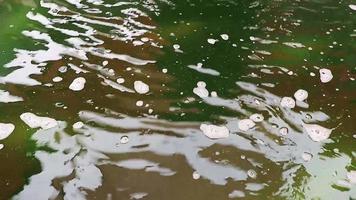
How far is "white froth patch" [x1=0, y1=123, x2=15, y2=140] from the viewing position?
363 cm

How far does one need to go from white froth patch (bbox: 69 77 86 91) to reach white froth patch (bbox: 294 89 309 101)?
2.06 m

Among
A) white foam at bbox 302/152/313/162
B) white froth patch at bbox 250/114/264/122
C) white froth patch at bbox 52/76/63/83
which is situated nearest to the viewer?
white foam at bbox 302/152/313/162

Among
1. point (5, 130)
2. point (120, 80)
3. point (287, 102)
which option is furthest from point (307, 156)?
point (5, 130)

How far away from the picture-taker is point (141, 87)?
4.13m

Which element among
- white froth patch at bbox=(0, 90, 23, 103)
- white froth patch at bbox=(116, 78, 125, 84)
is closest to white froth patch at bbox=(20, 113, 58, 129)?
white froth patch at bbox=(0, 90, 23, 103)

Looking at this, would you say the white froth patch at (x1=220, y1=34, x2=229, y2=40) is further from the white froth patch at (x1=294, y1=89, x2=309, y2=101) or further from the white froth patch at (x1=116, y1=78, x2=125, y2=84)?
the white froth patch at (x1=116, y1=78, x2=125, y2=84)

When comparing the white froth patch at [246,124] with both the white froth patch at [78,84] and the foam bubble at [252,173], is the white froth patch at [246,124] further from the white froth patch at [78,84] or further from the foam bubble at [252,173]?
the white froth patch at [78,84]

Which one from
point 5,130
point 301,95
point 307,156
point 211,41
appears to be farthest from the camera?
point 211,41

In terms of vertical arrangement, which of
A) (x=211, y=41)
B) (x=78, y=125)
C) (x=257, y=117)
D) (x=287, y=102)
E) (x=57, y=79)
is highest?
(x=211, y=41)

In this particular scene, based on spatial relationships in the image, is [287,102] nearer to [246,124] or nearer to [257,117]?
[257,117]

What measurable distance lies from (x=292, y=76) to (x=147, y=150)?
5.74 feet

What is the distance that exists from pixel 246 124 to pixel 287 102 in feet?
1.67

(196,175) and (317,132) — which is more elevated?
(317,132)

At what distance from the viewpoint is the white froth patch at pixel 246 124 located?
3.78 meters
